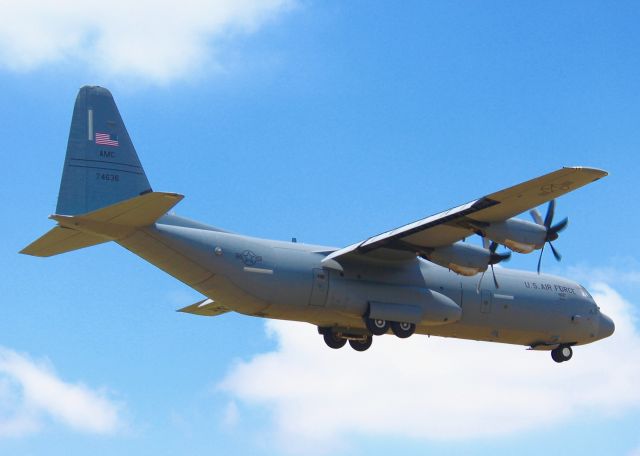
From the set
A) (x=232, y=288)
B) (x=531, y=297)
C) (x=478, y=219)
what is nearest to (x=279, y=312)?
(x=232, y=288)

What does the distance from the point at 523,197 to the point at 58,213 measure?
1149 cm

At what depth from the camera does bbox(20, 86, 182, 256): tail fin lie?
26531 millimetres

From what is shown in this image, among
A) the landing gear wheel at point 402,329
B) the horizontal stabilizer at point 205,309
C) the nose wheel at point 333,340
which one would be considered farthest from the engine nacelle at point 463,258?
the horizontal stabilizer at point 205,309

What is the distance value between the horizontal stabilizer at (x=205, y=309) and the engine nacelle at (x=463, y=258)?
28.7 feet

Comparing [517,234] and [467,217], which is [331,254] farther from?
[517,234]

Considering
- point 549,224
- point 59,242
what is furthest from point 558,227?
point 59,242

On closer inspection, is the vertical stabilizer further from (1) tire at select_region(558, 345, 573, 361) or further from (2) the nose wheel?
(1) tire at select_region(558, 345, 573, 361)

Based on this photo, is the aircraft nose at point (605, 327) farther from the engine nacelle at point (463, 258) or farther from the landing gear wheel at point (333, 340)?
the landing gear wheel at point (333, 340)

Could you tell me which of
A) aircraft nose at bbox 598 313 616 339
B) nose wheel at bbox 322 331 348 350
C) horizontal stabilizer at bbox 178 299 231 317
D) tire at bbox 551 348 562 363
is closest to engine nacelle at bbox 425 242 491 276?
nose wheel at bbox 322 331 348 350

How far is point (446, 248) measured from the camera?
1163 inches

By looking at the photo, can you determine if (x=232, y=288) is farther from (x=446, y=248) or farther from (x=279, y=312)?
(x=446, y=248)

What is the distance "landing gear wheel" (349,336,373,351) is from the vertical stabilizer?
308 inches

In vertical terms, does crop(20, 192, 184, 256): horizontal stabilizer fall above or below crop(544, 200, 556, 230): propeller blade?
below

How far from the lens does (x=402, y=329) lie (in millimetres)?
30141
